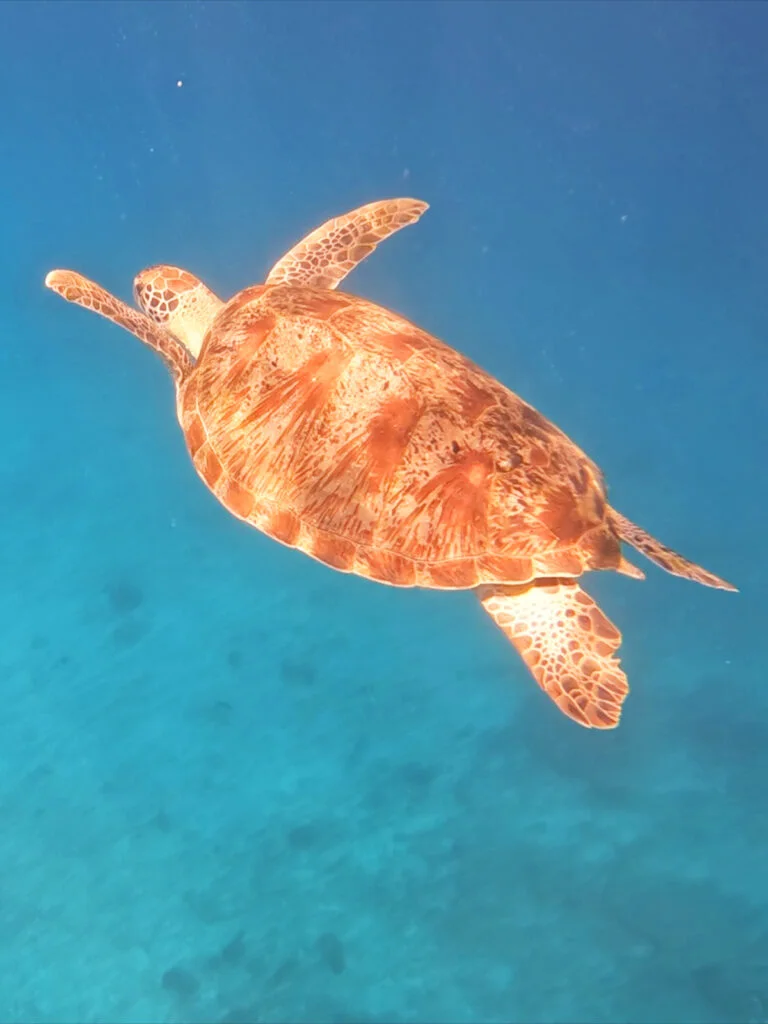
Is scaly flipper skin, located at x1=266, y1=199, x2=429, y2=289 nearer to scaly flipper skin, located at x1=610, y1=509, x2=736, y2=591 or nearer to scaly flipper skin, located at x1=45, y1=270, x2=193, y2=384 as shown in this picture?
scaly flipper skin, located at x1=45, y1=270, x2=193, y2=384

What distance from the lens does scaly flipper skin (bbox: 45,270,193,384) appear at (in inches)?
162

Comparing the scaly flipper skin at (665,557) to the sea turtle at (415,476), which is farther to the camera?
the sea turtle at (415,476)

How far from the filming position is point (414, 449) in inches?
123

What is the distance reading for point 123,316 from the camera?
13.7 feet

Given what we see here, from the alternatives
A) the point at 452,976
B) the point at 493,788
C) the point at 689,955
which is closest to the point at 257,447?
the point at 493,788

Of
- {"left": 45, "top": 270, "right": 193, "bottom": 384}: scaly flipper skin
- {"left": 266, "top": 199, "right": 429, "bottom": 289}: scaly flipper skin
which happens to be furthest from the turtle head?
{"left": 266, "top": 199, "right": 429, "bottom": 289}: scaly flipper skin

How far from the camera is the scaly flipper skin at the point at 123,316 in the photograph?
13.5 feet

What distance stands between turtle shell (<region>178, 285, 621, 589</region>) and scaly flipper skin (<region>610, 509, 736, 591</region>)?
4.2 inches

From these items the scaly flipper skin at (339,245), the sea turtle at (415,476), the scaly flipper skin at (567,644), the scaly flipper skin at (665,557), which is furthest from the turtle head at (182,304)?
the scaly flipper skin at (665,557)

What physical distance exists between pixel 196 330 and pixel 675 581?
13.1 ft

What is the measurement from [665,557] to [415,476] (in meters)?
1.09

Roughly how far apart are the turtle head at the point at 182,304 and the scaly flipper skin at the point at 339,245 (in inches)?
18.3

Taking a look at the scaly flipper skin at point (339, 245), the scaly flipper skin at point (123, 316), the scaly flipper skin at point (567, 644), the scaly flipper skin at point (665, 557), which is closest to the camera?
the scaly flipper skin at point (665, 557)

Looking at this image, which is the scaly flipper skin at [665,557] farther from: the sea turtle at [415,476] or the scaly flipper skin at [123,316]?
the scaly flipper skin at [123,316]
